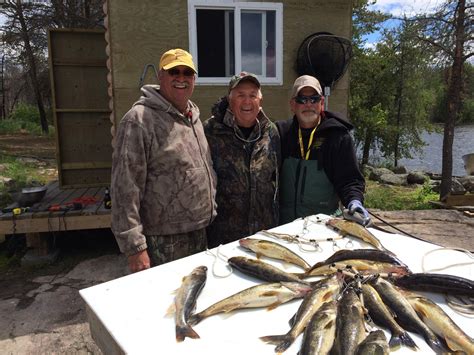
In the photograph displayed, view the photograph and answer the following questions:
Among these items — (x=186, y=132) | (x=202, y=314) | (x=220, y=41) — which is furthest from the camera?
(x=220, y=41)

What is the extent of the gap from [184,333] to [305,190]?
188cm

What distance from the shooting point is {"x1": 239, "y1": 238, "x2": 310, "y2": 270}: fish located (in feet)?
7.06

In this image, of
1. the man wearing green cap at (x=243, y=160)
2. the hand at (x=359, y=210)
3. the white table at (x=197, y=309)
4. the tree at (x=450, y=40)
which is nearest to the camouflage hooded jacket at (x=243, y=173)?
the man wearing green cap at (x=243, y=160)

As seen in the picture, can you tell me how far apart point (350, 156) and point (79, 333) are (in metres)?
3.53

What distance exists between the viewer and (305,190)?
126 inches

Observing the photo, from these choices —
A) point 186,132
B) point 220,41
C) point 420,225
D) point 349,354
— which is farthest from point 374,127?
point 349,354

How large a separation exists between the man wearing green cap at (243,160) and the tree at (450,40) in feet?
32.5

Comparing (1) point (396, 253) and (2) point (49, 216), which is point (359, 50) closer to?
(2) point (49, 216)

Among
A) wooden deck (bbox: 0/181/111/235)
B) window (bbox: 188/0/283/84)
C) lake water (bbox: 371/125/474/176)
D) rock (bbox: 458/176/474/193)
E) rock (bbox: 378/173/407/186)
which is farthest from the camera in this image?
lake water (bbox: 371/125/474/176)

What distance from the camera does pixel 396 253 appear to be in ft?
7.63

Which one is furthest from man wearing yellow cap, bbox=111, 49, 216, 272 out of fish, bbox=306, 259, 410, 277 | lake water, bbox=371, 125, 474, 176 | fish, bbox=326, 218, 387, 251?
lake water, bbox=371, 125, 474, 176

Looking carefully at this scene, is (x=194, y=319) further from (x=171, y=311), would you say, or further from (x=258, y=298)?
(x=258, y=298)

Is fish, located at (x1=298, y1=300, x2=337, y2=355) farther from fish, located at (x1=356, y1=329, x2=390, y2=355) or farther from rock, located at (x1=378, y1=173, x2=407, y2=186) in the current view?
rock, located at (x1=378, y1=173, x2=407, y2=186)

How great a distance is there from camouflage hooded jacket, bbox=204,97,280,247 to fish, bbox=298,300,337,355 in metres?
1.60
